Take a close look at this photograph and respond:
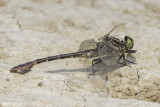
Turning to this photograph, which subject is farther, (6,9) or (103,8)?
(103,8)

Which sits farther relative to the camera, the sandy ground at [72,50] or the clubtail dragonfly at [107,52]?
the clubtail dragonfly at [107,52]

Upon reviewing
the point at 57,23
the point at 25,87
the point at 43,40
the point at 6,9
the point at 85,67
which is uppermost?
the point at 6,9

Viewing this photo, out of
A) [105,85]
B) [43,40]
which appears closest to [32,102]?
[105,85]

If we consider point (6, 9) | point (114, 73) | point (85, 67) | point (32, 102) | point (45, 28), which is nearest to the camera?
point (32, 102)

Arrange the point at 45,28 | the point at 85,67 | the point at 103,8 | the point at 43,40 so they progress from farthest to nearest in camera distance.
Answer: the point at 103,8 → the point at 45,28 → the point at 43,40 → the point at 85,67

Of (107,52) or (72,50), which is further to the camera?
(72,50)

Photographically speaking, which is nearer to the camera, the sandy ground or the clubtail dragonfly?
the sandy ground

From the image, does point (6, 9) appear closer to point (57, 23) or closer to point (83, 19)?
point (57, 23)

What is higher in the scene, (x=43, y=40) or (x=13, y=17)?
(x=13, y=17)
